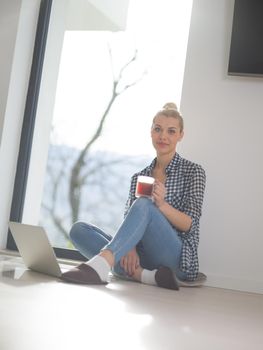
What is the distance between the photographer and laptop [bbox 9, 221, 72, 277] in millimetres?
2278

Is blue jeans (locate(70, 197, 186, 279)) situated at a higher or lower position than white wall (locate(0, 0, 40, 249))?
lower

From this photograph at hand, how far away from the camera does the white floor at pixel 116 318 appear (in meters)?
1.13

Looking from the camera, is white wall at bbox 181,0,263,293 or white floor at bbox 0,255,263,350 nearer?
white floor at bbox 0,255,263,350

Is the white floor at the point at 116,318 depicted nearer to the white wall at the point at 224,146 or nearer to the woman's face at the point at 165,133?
the white wall at the point at 224,146

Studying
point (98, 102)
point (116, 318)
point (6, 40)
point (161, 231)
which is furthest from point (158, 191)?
point (6, 40)

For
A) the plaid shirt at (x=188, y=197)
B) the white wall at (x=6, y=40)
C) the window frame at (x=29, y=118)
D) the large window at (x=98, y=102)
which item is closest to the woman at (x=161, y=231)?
the plaid shirt at (x=188, y=197)

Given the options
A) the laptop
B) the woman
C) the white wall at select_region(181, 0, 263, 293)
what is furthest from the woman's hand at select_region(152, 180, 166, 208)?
the white wall at select_region(181, 0, 263, 293)

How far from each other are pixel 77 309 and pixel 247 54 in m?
2.11

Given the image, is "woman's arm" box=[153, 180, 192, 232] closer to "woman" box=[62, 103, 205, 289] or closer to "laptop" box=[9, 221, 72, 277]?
"woman" box=[62, 103, 205, 289]

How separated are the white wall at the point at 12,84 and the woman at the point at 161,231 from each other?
113 centimetres

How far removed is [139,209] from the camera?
2404 mm

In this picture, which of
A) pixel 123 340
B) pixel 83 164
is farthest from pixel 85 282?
pixel 83 164

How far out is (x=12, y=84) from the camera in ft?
12.3

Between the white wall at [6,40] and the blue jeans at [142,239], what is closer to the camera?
the blue jeans at [142,239]
